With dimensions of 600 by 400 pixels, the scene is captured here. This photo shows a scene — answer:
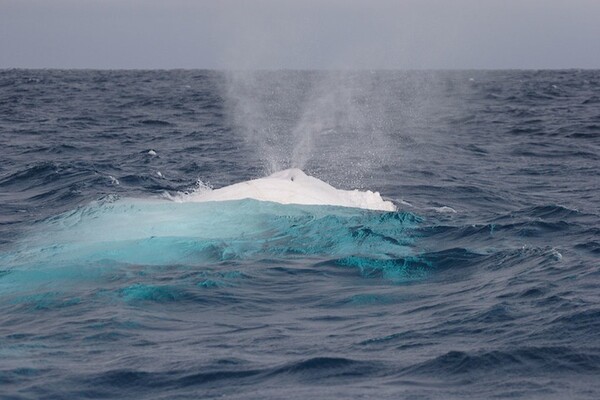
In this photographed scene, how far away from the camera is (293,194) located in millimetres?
21359

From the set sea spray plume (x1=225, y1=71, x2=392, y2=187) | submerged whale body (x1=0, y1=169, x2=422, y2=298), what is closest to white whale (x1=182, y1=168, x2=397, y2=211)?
submerged whale body (x1=0, y1=169, x2=422, y2=298)

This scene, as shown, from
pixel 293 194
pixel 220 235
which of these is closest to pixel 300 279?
pixel 220 235

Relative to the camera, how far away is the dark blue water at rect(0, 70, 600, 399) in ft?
35.8

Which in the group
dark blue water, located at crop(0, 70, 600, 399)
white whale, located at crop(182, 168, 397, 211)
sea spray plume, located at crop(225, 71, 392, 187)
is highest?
sea spray plume, located at crop(225, 71, 392, 187)

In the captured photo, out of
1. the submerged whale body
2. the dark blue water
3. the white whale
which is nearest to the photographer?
the dark blue water

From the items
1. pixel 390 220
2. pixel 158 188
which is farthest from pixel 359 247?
pixel 158 188

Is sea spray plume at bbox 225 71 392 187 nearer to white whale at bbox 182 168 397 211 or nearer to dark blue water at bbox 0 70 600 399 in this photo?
dark blue water at bbox 0 70 600 399

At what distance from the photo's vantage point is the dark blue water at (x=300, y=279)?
35.8ft

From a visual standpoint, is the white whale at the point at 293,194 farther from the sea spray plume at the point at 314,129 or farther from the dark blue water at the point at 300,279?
the sea spray plume at the point at 314,129

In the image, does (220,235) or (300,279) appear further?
(220,235)

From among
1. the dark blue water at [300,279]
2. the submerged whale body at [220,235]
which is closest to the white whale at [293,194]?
the submerged whale body at [220,235]

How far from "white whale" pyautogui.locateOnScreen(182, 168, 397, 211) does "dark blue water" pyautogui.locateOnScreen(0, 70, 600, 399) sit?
25.8 inches

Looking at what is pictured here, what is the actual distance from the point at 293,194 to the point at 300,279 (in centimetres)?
563

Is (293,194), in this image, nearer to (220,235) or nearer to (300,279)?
(220,235)
